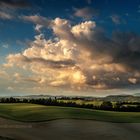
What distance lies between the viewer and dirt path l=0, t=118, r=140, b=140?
38562 millimetres

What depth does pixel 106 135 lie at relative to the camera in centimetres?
→ 3997

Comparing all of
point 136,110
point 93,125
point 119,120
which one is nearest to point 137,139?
point 93,125


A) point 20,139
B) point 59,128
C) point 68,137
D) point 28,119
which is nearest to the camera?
point 20,139

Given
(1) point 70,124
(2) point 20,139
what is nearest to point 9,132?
(2) point 20,139

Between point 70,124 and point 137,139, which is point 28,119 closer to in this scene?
point 70,124

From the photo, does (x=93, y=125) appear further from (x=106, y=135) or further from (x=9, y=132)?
(x=9, y=132)

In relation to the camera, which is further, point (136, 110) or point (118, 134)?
point (136, 110)

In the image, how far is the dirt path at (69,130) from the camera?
127 feet

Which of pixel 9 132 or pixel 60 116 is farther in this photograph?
pixel 60 116

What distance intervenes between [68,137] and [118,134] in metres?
5.98

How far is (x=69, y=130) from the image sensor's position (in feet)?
138

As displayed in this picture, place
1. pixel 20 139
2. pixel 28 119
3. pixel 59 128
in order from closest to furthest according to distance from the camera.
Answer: pixel 20 139 < pixel 59 128 < pixel 28 119

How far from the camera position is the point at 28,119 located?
1909 inches

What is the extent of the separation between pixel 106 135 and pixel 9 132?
10590 millimetres
